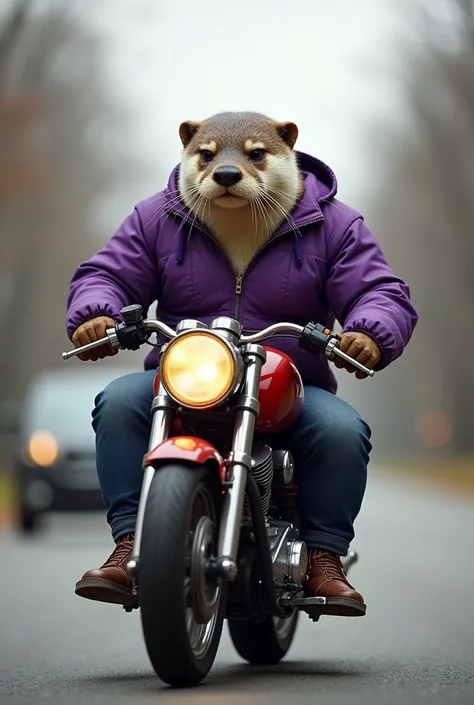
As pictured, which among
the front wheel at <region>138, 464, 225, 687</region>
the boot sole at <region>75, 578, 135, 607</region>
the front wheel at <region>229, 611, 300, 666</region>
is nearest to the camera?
the front wheel at <region>138, 464, 225, 687</region>

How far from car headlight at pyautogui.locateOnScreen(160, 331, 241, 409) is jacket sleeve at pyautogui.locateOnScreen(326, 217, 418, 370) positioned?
626 millimetres

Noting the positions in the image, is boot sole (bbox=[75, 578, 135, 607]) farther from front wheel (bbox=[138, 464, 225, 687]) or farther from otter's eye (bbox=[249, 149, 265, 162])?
otter's eye (bbox=[249, 149, 265, 162])

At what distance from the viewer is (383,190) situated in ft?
133

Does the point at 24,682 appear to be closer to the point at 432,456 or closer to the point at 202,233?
the point at 202,233

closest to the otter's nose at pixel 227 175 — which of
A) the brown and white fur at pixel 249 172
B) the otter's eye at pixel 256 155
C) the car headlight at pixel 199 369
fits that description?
the brown and white fur at pixel 249 172

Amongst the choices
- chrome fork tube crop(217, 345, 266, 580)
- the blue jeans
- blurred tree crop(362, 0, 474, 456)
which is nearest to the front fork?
chrome fork tube crop(217, 345, 266, 580)

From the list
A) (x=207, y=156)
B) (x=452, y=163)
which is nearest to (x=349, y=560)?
(x=207, y=156)

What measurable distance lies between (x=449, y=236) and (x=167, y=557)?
117 ft

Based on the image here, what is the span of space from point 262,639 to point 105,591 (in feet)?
3.98

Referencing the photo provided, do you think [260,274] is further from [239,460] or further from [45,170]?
[45,170]

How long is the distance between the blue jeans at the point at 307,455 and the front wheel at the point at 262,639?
0.58 m

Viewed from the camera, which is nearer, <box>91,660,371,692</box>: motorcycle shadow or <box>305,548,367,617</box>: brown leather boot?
<box>91,660,371,692</box>: motorcycle shadow

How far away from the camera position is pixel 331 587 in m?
5.60

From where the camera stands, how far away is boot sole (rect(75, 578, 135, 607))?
5242 millimetres
